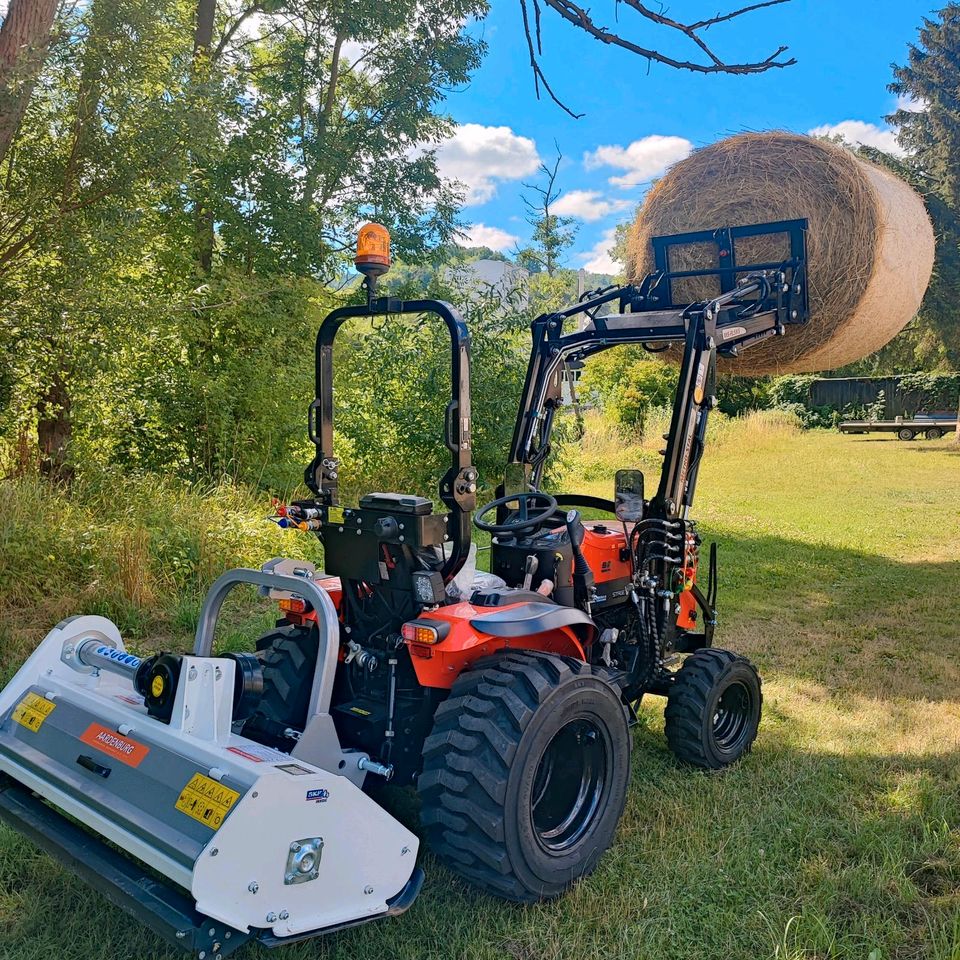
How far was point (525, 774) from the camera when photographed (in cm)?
288

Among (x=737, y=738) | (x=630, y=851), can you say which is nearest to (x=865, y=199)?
(x=737, y=738)

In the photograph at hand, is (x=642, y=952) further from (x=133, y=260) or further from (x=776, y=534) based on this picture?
(x=776, y=534)

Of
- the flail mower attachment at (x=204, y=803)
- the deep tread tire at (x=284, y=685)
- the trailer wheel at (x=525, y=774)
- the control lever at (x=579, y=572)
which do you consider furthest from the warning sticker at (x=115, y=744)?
the control lever at (x=579, y=572)

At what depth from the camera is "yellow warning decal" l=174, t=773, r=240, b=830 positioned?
2.40 m

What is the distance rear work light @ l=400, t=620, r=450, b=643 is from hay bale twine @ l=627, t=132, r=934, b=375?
338 cm

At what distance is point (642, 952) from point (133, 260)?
660 cm

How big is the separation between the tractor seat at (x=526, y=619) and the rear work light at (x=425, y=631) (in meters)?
0.12

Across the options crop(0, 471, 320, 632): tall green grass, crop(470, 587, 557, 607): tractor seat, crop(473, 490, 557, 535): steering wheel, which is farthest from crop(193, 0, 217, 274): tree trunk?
crop(470, 587, 557, 607): tractor seat

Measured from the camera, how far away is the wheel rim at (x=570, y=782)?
3197 millimetres

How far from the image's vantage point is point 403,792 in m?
3.88

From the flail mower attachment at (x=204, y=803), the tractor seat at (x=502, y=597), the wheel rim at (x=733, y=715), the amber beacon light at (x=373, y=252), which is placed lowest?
the wheel rim at (x=733, y=715)

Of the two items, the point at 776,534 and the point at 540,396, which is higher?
the point at 540,396

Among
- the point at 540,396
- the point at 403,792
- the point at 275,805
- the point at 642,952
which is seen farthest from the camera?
the point at 540,396

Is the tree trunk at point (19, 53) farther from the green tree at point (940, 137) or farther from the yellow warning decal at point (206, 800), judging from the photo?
the green tree at point (940, 137)
